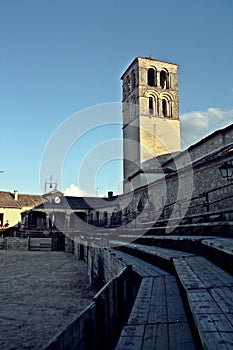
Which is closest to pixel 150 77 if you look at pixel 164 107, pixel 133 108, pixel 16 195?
pixel 164 107

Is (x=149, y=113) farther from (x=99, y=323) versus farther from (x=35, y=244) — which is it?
(x=99, y=323)

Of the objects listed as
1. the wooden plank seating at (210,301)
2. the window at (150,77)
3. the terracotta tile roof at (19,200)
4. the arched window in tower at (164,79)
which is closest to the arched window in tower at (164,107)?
the arched window in tower at (164,79)

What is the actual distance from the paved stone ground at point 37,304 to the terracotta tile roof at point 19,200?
28.1 meters

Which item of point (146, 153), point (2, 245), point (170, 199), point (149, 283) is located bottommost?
point (2, 245)

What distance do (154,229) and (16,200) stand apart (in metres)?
33.8

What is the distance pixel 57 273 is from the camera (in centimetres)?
1289

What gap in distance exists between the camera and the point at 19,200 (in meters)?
41.6

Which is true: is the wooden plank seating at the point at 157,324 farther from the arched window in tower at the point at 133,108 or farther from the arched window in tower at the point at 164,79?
the arched window in tower at the point at 164,79

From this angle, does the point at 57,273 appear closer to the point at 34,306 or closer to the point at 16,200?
the point at 34,306

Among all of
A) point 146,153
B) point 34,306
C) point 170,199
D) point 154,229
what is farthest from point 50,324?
point 146,153

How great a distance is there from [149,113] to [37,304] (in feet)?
93.6

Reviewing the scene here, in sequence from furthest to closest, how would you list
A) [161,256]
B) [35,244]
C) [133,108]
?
[133,108] → [35,244] → [161,256]

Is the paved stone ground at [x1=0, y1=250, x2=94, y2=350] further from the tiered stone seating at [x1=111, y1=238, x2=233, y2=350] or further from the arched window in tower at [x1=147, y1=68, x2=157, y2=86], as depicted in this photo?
the arched window in tower at [x1=147, y1=68, x2=157, y2=86]

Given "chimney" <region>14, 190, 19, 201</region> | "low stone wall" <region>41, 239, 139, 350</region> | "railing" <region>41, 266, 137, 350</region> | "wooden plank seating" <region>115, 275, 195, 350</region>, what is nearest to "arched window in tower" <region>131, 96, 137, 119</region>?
"chimney" <region>14, 190, 19, 201</region>
